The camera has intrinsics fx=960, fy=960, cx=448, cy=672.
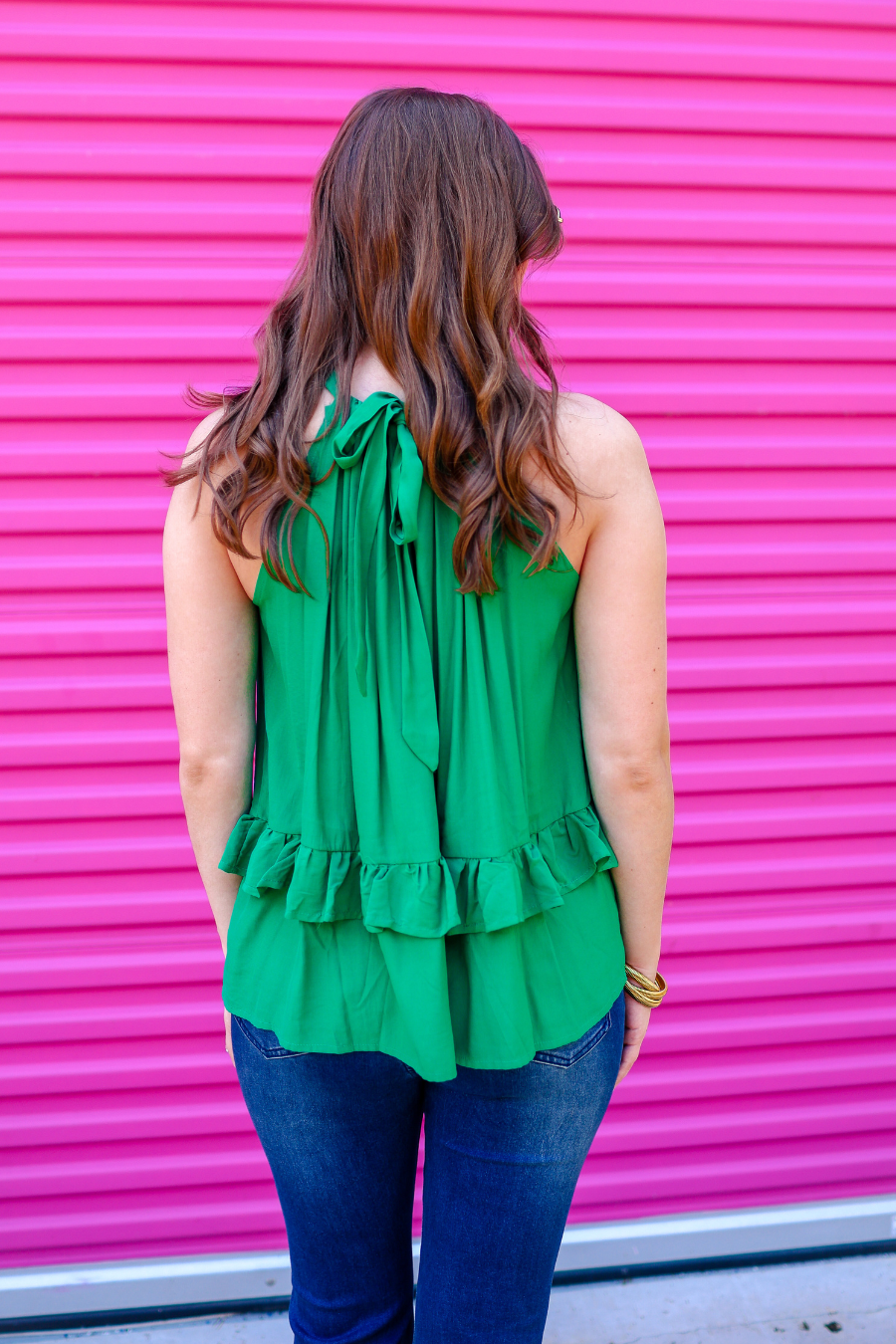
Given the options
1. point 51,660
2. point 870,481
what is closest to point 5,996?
point 51,660

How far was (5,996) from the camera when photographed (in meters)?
2.43

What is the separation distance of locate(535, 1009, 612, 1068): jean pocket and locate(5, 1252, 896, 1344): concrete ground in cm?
161

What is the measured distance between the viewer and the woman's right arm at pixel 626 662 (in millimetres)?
1197

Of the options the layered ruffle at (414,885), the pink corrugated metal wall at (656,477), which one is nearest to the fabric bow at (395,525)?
the layered ruffle at (414,885)

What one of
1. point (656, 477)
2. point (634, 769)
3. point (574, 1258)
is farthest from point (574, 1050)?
point (574, 1258)

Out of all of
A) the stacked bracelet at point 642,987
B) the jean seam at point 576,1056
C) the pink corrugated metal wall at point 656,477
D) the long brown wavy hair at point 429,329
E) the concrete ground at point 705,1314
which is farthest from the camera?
the concrete ground at point 705,1314

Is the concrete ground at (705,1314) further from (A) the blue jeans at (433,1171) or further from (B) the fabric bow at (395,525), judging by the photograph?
(B) the fabric bow at (395,525)

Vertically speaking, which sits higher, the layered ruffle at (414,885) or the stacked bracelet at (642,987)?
the layered ruffle at (414,885)

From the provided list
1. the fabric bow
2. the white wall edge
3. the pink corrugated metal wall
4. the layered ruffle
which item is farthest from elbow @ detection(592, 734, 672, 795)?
the white wall edge

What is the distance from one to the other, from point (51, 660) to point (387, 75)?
62.0 inches

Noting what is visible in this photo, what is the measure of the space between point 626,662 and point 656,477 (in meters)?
1.27

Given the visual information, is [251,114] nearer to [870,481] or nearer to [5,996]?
[870,481]

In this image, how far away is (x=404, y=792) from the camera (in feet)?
3.86

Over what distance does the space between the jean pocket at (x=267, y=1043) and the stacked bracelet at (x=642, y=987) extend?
0.52 meters
